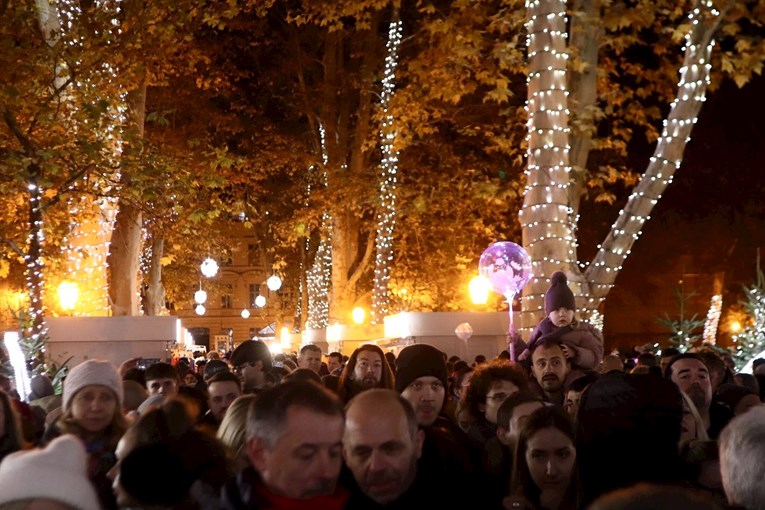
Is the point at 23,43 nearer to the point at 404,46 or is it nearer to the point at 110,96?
the point at 110,96

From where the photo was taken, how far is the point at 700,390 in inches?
294

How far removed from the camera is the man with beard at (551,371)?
8477 millimetres

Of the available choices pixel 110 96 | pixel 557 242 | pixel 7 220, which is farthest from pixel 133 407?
pixel 7 220

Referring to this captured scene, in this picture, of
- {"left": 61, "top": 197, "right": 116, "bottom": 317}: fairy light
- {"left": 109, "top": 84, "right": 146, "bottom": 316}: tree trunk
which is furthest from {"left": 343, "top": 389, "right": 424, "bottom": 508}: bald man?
{"left": 109, "top": 84, "right": 146, "bottom": 316}: tree trunk

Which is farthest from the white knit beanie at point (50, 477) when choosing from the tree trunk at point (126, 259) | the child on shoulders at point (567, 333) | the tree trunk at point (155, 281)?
the tree trunk at point (155, 281)

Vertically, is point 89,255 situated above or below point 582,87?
below

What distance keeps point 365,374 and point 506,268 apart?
685cm

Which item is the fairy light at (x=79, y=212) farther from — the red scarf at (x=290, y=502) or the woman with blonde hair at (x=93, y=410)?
the red scarf at (x=290, y=502)

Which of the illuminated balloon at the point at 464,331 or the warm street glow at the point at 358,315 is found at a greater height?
the warm street glow at the point at 358,315

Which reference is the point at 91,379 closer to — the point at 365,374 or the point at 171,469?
the point at 365,374

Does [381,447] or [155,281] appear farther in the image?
[155,281]

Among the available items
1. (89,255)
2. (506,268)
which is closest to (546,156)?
(506,268)

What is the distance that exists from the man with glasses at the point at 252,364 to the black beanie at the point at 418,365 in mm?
3096

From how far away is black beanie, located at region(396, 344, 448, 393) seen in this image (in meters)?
6.79
